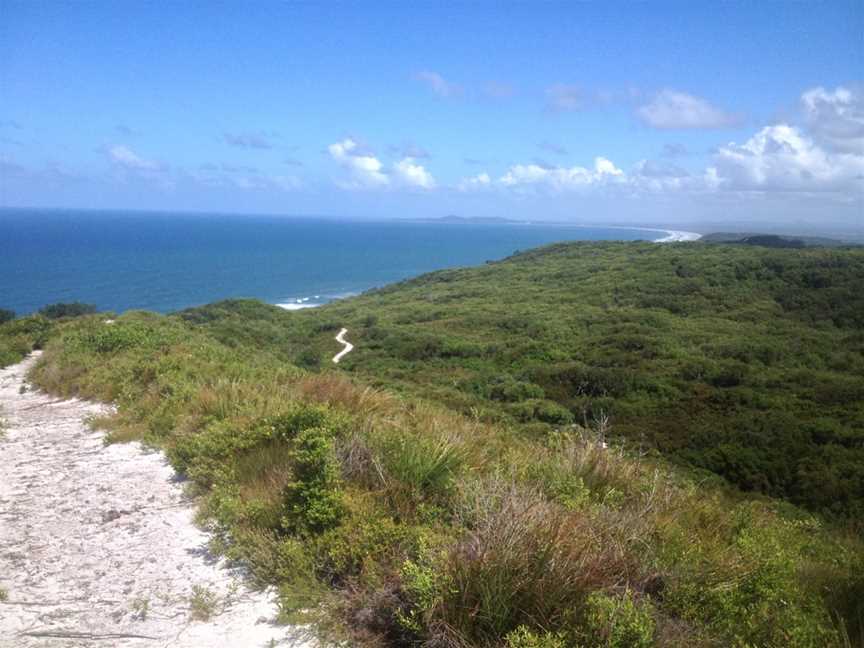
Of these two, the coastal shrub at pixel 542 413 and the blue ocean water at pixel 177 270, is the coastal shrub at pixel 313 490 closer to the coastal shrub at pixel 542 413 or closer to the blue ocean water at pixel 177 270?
the coastal shrub at pixel 542 413

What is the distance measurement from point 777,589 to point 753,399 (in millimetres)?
32536

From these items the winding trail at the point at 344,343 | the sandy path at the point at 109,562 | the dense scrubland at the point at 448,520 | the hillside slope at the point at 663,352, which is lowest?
the winding trail at the point at 344,343

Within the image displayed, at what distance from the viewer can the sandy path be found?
3332 millimetres

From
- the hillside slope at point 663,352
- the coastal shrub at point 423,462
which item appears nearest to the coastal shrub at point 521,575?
the coastal shrub at point 423,462

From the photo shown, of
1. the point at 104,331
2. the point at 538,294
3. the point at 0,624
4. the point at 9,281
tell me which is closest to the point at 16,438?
the point at 0,624

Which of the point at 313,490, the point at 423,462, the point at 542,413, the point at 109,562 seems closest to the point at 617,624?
the point at 423,462

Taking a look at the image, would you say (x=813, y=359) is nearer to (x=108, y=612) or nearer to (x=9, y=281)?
(x=108, y=612)

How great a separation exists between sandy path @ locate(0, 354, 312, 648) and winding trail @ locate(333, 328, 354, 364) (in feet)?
123

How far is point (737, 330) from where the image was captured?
51.2 meters

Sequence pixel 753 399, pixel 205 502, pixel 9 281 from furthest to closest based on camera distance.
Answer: pixel 9 281
pixel 753 399
pixel 205 502

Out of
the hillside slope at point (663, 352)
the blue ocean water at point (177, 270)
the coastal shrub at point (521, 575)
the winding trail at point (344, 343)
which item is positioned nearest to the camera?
the coastal shrub at point (521, 575)

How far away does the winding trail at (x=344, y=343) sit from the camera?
149 ft

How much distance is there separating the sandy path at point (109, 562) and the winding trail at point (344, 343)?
1472 inches

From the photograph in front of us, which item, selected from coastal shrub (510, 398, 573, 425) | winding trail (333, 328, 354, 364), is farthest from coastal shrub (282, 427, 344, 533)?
winding trail (333, 328, 354, 364)
